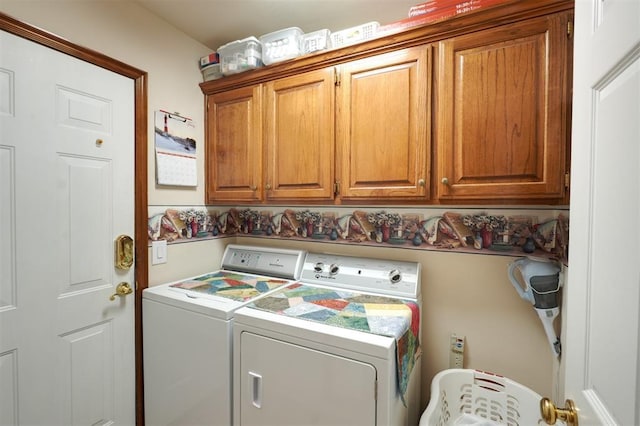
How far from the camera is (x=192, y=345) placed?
4.61ft

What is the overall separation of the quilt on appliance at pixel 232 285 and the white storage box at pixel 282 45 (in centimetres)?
130

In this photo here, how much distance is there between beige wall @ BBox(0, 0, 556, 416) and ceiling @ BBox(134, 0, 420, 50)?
118mm

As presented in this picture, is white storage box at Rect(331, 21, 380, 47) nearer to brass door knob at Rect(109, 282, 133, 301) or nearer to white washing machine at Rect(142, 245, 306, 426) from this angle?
white washing machine at Rect(142, 245, 306, 426)

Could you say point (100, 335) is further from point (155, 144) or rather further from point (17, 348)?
point (155, 144)

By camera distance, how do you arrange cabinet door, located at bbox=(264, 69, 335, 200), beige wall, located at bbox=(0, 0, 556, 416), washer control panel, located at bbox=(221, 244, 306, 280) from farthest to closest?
washer control panel, located at bbox=(221, 244, 306, 280) → cabinet door, located at bbox=(264, 69, 335, 200) → beige wall, located at bbox=(0, 0, 556, 416)

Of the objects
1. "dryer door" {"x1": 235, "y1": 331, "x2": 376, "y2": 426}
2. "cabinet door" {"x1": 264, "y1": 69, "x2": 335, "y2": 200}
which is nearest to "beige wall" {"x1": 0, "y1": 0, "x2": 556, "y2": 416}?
"cabinet door" {"x1": 264, "y1": 69, "x2": 335, "y2": 200}

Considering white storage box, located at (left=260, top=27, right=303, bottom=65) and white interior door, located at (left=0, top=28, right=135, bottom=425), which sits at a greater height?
white storage box, located at (left=260, top=27, right=303, bottom=65)

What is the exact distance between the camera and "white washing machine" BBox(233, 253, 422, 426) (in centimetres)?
102

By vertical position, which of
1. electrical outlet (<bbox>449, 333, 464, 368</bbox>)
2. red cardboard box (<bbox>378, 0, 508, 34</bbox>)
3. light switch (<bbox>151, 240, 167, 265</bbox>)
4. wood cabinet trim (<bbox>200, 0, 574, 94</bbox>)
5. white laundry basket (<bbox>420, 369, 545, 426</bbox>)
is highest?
red cardboard box (<bbox>378, 0, 508, 34</bbox>)

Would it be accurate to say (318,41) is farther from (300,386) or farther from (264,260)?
(300,386)

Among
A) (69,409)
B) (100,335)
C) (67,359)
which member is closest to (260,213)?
(100,335)

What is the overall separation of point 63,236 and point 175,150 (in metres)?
0.74

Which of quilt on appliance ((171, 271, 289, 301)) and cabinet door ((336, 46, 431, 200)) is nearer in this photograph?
cabinet door ((336, 46, 431, 200))

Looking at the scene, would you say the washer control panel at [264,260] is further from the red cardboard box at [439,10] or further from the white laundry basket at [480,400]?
the red cardboard box at [439,10]
